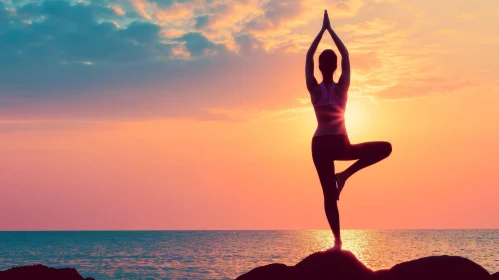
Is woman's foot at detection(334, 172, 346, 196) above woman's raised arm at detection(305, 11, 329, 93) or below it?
below

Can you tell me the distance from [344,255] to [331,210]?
0.80 m

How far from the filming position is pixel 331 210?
10.9 m

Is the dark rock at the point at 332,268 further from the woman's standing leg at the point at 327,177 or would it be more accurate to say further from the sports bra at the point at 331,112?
the sports bra at the point at 331,112

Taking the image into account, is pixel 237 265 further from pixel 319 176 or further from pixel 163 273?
pixel 319 176

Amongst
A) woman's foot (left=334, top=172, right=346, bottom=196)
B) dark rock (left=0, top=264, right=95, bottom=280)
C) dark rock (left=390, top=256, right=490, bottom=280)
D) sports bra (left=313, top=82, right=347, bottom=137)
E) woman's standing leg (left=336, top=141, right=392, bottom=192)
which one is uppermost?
sports bra (left=313, top=82, right=347, bottom=137)

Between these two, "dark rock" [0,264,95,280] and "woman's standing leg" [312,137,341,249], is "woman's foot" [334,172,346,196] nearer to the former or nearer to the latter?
"woman's standing leg" [312,137,341,249]

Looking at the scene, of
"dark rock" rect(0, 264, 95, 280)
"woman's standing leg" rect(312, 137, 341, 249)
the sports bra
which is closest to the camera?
the sports bra

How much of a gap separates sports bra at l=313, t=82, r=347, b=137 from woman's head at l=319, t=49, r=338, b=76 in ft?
0.90

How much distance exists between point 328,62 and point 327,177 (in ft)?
6.26

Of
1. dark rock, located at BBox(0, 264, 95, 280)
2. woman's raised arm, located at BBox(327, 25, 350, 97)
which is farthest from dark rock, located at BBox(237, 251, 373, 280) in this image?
dark rock, located at BBox(0, 264, 95, 280)

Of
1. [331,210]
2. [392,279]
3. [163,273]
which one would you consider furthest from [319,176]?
[163,273]

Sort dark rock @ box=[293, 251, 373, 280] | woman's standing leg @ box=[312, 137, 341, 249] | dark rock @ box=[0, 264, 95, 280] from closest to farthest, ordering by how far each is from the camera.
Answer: woman's standing leg @ box=[312, 137, 341, 249], dark rock @ box=[293, 251, 373, 280], dark rock @ box=[0, 264, 95, 280]

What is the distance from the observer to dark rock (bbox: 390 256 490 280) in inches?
430

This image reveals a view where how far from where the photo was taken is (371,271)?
1088 cm
